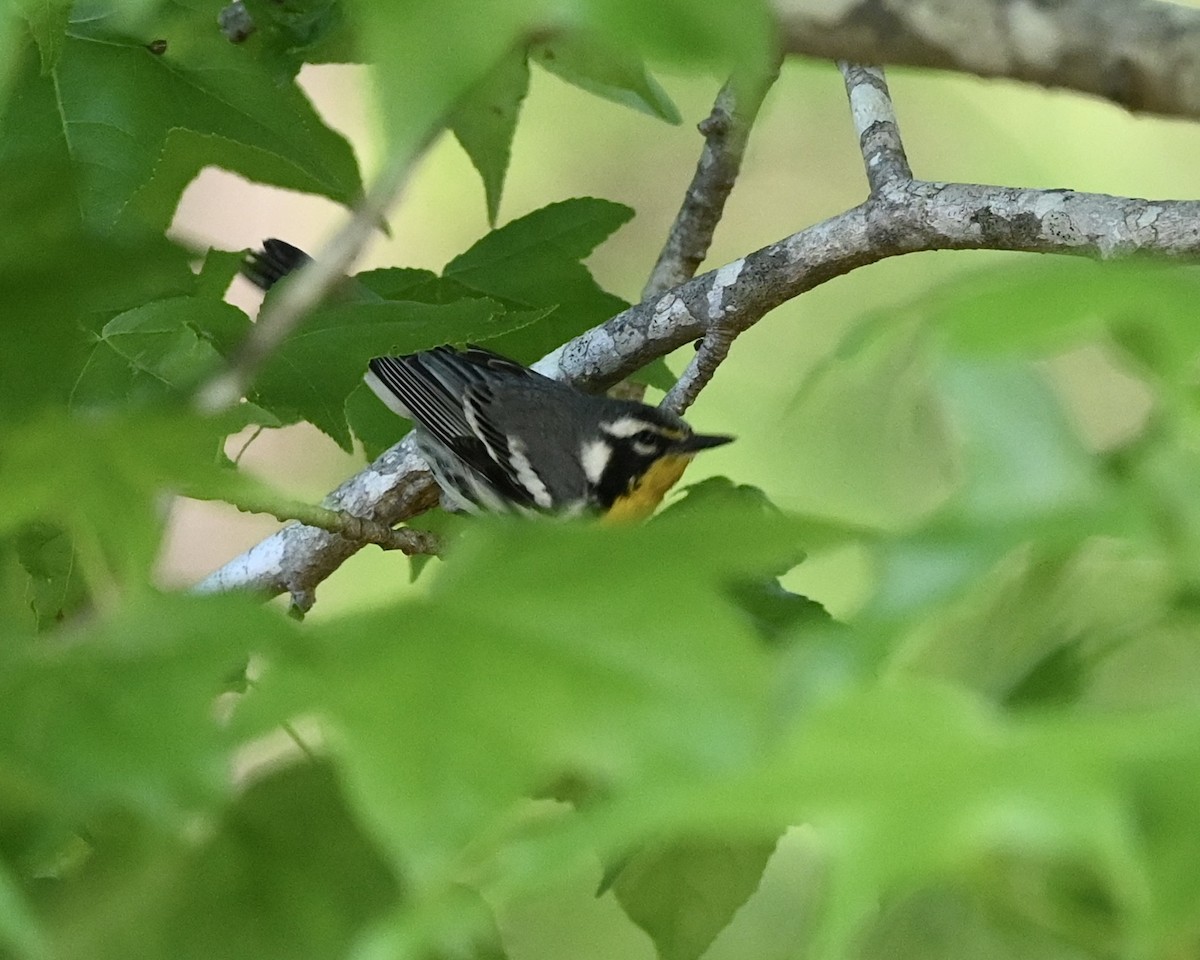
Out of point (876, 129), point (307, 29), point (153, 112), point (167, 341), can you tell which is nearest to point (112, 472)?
point (167, 341)

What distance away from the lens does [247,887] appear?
1.07 feet

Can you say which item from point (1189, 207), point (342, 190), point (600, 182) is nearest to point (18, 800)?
point (342, 190)

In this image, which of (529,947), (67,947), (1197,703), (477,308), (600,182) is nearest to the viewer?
(1197,703)

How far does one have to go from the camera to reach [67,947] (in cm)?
Answer: 32

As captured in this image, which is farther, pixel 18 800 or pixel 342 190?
pixel 342 190

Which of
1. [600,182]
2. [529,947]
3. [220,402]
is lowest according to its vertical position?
[529,947]

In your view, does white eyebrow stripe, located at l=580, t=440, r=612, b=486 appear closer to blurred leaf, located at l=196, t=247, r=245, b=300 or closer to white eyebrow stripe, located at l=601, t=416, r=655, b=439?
white eyebrow stripe, located at l=601, t=416, r=655, b=439

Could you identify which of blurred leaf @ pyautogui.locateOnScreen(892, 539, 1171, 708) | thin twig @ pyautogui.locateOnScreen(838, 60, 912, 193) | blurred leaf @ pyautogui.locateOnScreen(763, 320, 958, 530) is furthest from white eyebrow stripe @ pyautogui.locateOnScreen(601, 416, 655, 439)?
blurred leaf @ pyautogui.locateOnScreen(892, 539, 1171, 708)

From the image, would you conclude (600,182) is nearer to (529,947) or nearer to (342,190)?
(529,947)

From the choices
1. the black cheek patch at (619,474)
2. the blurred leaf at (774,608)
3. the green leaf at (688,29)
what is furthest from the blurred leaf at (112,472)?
the black cheek patch at (619,474)

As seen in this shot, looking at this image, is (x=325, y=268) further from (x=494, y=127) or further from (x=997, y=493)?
(x=494, y=127)

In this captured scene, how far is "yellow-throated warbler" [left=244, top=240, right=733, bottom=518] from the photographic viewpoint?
1.17 metres

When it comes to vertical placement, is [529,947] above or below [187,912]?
below

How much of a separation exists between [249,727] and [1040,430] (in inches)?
5.7
